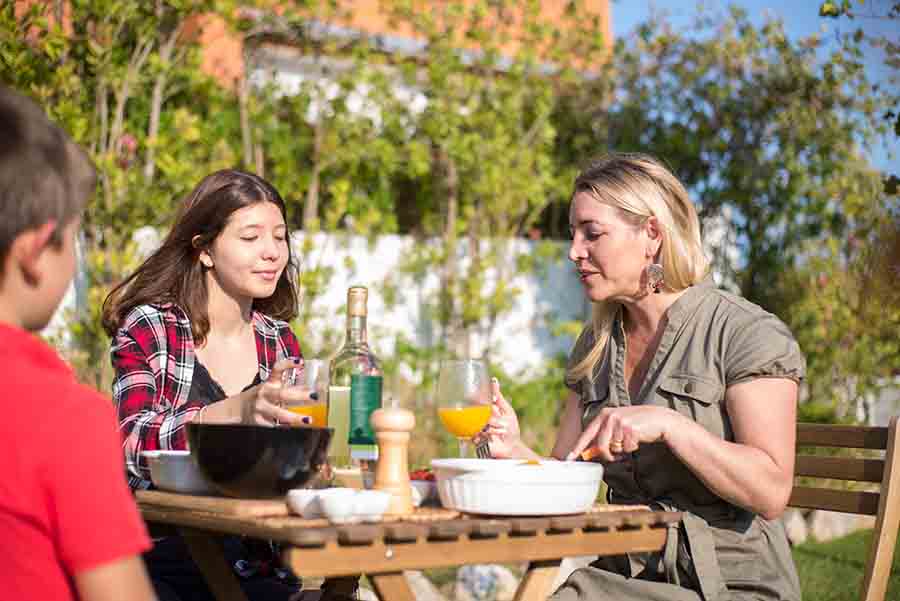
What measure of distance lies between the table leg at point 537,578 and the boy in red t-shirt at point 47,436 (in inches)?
35.3

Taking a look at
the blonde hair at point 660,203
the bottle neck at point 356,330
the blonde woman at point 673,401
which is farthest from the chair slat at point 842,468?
the bottle neck at point 356,330

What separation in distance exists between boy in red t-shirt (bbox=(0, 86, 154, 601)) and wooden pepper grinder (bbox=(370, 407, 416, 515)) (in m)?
0.75

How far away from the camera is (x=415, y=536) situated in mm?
1936

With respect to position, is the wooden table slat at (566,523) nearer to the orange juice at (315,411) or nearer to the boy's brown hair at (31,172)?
the orange juice at (315,411)

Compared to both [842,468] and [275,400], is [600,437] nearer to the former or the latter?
[275,400]

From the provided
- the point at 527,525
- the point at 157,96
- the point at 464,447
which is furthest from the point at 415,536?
the point at 157,96

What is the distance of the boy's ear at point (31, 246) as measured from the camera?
1511mm

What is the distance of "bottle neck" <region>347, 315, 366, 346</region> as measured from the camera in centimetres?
252

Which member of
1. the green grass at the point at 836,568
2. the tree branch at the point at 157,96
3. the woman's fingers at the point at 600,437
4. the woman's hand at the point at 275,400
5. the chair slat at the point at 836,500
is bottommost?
the green grass at the point at 836,568

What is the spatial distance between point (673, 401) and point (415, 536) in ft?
3.59

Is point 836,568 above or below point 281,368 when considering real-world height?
below

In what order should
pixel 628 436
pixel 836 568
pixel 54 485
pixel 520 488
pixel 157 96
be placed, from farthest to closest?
pixel 157 96, pixel 836 568, pixel 628 436, pixel 520 488, pixel 54 485

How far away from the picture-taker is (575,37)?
9.04 metres

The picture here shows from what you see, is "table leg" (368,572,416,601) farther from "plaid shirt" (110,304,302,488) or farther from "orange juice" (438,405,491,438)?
"plaid shirt" (110,304,302,488)
